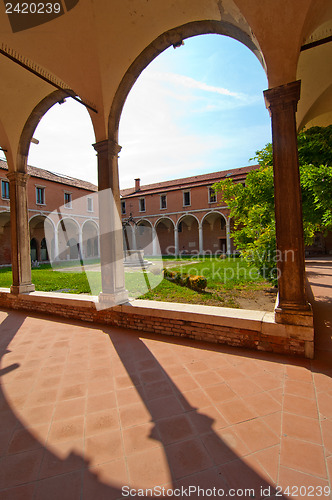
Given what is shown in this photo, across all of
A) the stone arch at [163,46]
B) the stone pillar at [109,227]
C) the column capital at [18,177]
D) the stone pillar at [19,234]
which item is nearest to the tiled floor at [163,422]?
the stone pillar at [109,227]

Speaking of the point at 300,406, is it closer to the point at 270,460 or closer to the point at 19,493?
the point at 270,460

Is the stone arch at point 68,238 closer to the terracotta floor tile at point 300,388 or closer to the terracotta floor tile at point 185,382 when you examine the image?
the terracotta floor tile at point 185,382

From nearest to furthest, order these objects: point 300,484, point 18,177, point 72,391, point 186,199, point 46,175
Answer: point 300,484 → point 72,391 → point 18,177 → point 46,175 → point 186,199

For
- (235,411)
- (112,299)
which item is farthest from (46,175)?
(235,411)

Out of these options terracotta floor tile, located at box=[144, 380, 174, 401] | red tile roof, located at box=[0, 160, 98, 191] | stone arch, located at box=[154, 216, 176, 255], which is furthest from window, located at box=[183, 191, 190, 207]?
terracotta floor tile, located at box=[144, 380, 174, 401]

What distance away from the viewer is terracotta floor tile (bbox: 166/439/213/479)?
59.1 inches

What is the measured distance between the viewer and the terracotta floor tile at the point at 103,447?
1.61m

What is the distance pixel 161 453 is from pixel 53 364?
1.91 meters

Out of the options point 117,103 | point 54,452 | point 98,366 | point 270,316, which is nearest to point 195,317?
point 270,316

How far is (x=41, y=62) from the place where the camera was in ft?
13.6

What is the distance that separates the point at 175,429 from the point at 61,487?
2.65 feet

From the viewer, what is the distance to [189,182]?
88.4 feet

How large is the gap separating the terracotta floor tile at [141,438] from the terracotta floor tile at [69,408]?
51 centimetres

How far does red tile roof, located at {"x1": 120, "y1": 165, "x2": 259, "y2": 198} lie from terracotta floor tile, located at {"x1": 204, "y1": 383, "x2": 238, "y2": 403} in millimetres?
21384
